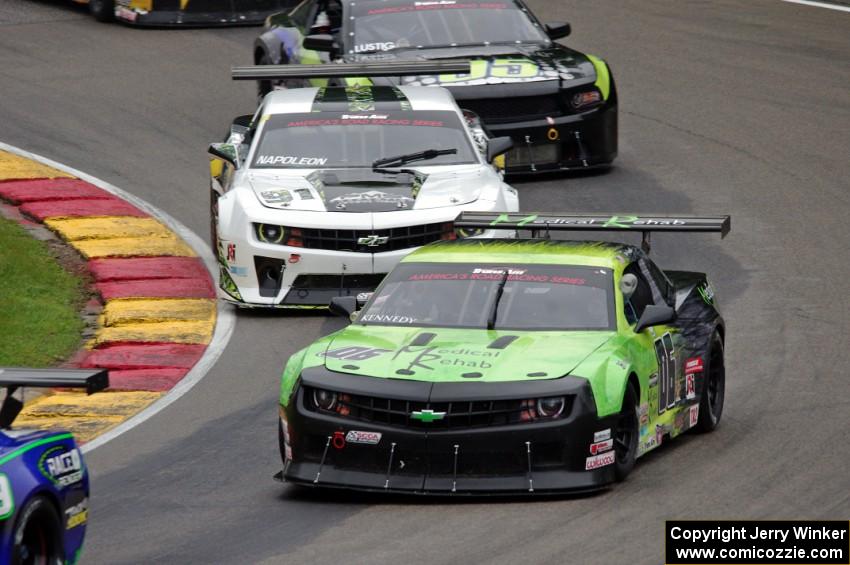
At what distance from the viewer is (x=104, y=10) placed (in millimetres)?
25047

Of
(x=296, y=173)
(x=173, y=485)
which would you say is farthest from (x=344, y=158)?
(x=173, y=485)

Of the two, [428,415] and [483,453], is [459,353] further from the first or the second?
[483,453]

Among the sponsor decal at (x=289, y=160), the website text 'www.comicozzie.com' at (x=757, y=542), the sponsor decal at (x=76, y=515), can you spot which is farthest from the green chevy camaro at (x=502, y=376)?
the sponsor decal at (x=289, y=160)

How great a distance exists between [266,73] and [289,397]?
21.9 feet

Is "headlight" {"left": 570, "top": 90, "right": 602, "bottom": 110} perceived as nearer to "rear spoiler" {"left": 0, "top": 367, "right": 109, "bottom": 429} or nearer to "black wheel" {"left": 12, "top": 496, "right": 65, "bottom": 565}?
"rear spoiler" {"left": 0, "top": 367, "right": 109, "bottom": 429}

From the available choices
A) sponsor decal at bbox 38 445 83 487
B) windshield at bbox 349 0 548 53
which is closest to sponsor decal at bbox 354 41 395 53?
windshield at bbox 349 0 548 53

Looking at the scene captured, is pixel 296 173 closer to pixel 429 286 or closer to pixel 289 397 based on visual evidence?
pixel 429 286

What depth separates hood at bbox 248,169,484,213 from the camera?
14406 millimetres

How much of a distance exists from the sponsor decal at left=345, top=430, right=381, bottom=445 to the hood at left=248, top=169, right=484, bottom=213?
16.5 feet

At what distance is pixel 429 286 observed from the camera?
10664mm

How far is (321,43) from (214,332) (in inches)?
200

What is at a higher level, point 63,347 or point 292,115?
point 292,115

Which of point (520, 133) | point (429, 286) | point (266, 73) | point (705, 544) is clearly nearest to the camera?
point (705, 544)

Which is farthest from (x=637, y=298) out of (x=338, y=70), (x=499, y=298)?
(x=338, y=70)
